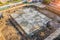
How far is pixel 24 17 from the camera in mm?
2295

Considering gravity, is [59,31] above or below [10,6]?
below

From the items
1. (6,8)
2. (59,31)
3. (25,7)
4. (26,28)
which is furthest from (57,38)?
(6,8)

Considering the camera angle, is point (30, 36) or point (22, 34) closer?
point (30, 36)

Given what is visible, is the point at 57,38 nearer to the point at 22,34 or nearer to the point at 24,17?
the point at 22,34

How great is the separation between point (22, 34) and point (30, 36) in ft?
0.66

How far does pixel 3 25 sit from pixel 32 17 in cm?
73

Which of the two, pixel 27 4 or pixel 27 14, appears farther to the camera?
pixel 27 4

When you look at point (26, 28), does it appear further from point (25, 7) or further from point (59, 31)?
point (25, 7)

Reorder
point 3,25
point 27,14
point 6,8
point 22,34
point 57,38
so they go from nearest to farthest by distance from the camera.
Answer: point 57,38 → point 22,34 → point 3,25 → point 27,14 → point 6,8

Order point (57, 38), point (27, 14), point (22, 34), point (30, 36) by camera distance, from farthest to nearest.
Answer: point (27, 14) → point (22, 34) → point (30, 36) → point (57, 38)

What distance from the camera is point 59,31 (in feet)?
5.62

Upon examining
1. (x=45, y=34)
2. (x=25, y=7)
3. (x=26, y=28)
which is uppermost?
(x=25, y=7)

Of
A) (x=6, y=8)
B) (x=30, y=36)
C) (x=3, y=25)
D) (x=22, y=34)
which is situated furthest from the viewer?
(x=6, y=8)

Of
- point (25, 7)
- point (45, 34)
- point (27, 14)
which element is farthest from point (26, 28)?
point (25, 7)
